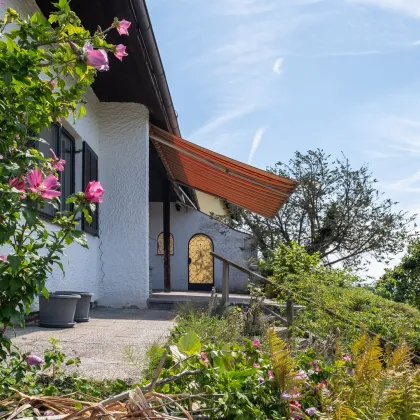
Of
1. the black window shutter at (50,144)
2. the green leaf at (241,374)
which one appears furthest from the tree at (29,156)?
the black window shutter at (50,144)

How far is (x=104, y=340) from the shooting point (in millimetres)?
5879

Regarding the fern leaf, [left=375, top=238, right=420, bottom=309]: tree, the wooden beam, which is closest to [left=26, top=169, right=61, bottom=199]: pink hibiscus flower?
the fern leaf

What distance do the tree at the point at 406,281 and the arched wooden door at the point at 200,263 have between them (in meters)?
6.23

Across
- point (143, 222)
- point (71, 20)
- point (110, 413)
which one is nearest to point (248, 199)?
point (143, 222)

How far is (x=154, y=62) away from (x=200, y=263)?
1427cm

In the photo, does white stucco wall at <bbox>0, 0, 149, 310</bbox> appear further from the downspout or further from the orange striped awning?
the orange striped awning

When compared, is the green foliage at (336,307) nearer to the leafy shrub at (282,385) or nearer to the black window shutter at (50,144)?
the black window shutter at (50,144)

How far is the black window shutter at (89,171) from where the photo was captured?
944 centimetres

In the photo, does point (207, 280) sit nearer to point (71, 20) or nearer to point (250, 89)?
point (250, 89)

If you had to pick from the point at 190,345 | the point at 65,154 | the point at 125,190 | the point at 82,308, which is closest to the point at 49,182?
the point at 190,345

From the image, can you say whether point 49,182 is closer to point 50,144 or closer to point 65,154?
point 50,144

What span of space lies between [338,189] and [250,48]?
Result: 15.0 metres

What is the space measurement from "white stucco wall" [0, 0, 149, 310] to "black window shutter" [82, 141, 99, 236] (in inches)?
13.9

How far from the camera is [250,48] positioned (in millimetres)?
8578
